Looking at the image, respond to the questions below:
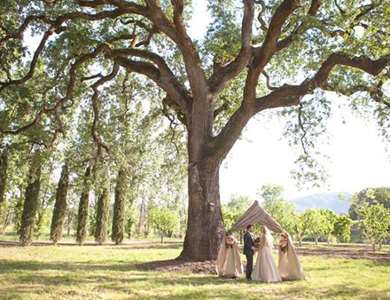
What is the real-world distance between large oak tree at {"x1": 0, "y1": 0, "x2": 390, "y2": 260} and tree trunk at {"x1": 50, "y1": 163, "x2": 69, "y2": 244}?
11355 mm

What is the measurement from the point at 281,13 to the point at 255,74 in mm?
2057

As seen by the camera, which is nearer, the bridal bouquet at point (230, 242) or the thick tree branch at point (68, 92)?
the bridal bouquet at point (230, 242)

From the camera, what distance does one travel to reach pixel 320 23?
1091 centimetres

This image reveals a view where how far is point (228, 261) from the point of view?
38.9ft

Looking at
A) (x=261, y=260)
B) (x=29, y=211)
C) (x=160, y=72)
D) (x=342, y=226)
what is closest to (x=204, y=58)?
(x=160, y=72)

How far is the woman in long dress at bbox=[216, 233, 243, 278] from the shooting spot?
38.6 feet

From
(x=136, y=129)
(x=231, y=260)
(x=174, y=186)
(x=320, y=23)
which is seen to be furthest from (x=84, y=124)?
(x=320, y=23)

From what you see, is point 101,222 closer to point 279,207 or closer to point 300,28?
point 300,28

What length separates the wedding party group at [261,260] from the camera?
1121 cm

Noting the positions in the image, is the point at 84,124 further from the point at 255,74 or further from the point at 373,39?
the point at 373,39

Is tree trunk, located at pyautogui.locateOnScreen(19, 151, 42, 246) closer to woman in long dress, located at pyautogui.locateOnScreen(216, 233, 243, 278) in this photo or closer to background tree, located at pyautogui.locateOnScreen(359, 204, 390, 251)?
woman in long dress, located at pyautogui.locateOnScreen(216, 233, 243, 278)

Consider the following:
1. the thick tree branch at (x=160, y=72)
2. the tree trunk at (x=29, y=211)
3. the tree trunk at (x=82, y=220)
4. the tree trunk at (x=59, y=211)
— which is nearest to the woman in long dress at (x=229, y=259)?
the thick tree branch at (x=160, y=72)

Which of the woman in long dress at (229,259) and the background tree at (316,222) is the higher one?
the background tree at (316,222)

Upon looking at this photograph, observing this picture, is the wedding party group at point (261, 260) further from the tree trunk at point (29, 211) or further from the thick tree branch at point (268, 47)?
the tree trunk at point (29, 211)
